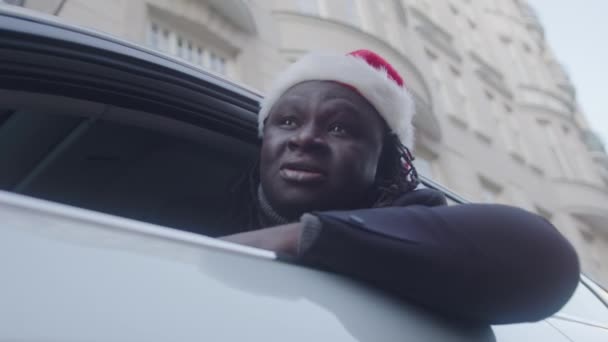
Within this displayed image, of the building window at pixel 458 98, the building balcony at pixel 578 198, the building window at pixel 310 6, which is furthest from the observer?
the building balcony at pixel 578 198

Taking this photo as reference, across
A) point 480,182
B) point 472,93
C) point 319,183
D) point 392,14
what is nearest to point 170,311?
point 319,183

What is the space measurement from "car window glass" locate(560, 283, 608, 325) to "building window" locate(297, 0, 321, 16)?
6926 mm

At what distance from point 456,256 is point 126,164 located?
1102mm

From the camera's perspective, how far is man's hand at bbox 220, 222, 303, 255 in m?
0.87

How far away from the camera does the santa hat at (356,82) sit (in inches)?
57.9

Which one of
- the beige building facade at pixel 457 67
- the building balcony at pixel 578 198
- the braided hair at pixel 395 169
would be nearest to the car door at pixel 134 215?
the braided hair at pixel 395 169

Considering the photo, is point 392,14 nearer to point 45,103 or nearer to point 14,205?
point 45,103

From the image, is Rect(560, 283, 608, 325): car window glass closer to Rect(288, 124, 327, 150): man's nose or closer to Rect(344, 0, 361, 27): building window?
Rect(288, 124, 327, 150): man's nose

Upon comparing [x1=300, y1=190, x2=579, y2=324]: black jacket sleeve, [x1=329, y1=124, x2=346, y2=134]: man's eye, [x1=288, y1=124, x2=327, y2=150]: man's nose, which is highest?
[x1=329, y1=124, x2=346, y2=134]: man's eye

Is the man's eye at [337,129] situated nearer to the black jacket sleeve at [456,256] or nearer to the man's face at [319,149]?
the man's face at [319,149]

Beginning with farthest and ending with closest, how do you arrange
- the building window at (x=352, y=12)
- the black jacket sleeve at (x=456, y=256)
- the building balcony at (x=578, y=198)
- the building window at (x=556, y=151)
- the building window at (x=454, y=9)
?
1. the building window at (x=454, y=9)
2. the building window at (x=556, y=151)
3. the building balcony at (x=578, y=198)
4. the building window at (x=352, y=12)
5. the black jacket sleeve at (x=456, y=256)

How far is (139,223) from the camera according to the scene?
70 centimetres

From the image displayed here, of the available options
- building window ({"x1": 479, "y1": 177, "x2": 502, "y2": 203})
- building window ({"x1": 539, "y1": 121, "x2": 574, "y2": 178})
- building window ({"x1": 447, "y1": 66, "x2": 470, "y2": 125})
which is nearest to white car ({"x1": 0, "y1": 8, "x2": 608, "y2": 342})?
building window ({"x1": 479, "y1": 177, "x2": 502, "y2": 203})

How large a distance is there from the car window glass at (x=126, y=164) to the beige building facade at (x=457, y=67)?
91cm
